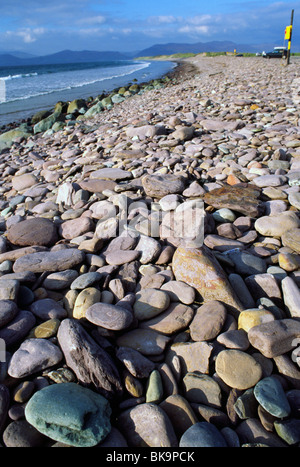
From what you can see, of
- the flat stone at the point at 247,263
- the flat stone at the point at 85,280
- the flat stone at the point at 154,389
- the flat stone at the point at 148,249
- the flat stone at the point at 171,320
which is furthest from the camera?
the flat stone at the point at 148,249

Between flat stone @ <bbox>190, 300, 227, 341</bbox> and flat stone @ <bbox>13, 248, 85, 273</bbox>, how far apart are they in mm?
1125

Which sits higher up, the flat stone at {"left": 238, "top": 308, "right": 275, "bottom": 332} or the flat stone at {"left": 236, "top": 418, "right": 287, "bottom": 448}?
the flat stone at {"left": 238, "top": 308, "right": 275, "bottom": 332}

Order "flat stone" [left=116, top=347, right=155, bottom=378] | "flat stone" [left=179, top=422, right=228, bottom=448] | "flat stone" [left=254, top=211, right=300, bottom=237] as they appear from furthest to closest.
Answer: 1. "flat stone" [left=254, top=211, right=300, bottom=237]
2. "flat stone" [left=116, top=347, right=155, bottom=378]
3. "flat stone" [left=179, top=422, right=228, bottom=448]

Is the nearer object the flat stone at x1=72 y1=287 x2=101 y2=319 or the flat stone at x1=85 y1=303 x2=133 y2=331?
the flat stone at x1=85 y1=303 x2=133 y2=331

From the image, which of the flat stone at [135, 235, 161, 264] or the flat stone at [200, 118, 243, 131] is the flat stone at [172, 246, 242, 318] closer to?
the flat stone at [135, 235, 161, 264]

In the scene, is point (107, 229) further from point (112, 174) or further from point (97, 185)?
point (112, 174)

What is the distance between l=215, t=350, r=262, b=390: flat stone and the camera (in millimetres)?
1608

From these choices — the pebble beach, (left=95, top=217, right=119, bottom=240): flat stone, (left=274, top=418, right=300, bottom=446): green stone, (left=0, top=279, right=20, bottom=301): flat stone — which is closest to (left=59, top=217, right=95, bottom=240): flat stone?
the pebble beach

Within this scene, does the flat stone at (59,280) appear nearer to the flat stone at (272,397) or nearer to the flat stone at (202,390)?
the flat stone at (202,390)

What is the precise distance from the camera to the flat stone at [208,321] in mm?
1864

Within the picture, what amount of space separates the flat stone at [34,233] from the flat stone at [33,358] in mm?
1427

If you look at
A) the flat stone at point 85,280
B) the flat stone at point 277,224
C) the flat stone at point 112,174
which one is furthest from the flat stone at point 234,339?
the flat stone at point 112,174

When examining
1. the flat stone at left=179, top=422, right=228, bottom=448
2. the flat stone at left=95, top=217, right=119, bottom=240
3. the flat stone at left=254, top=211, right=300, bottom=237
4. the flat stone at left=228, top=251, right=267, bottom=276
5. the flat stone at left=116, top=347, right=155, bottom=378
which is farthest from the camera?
the flat stone at left=95, top=217, right=119, bottom=240

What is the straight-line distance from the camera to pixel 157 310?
2.06m
